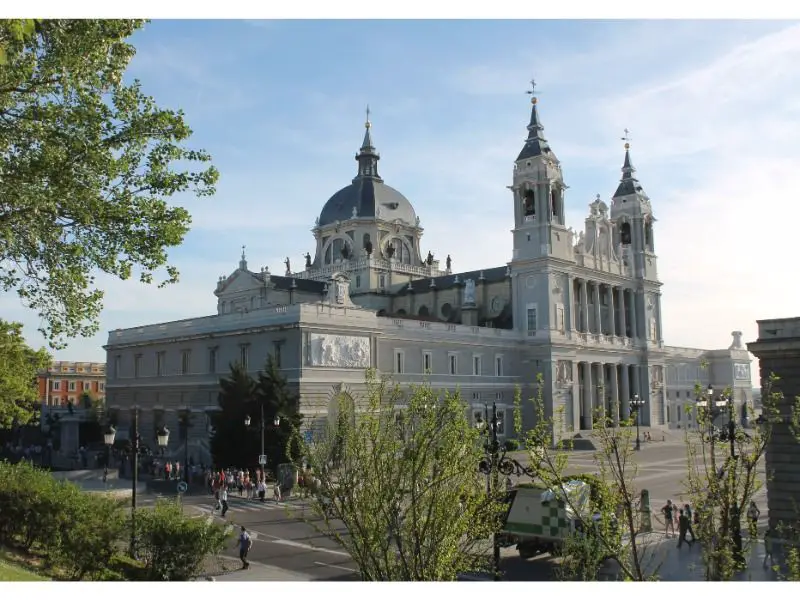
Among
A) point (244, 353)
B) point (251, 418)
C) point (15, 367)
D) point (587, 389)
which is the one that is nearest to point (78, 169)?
point (15, 367)

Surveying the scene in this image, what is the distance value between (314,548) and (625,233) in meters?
56.1

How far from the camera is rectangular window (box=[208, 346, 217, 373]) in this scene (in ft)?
154

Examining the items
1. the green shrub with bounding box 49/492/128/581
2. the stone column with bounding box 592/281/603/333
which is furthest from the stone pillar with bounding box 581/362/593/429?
the green shrub with bounding box 49/492/128/581

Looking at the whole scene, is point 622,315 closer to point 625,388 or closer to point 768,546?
point 625,388

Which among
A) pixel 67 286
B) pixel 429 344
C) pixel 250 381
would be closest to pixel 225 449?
pixel 250 381

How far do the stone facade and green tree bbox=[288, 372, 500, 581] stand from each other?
11767 millimetres

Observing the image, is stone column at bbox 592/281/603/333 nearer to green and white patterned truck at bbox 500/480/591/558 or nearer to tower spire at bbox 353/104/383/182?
tower spire at bbox 353/104/383/182

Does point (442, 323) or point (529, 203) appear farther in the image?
point (529, 203)

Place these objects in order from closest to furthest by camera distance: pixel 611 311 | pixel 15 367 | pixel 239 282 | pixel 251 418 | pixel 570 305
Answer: pixel 15 367
pixel 251 418
pixel 570 305
pixel 239 282
pixel 611 311

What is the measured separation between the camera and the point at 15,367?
94.7 feet

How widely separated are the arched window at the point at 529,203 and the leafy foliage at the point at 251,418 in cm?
2774

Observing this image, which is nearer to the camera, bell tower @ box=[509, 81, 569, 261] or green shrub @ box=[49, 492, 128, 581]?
green shrub @ box=[49, 492, 128, 581]

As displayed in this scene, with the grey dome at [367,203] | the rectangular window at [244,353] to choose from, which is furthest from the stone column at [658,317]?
the rectangular window at [244,353]

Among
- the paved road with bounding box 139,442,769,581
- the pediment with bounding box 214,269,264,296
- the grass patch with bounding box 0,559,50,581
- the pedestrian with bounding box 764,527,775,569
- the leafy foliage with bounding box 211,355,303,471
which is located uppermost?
the pediment with bounding box 214,269,264,296
